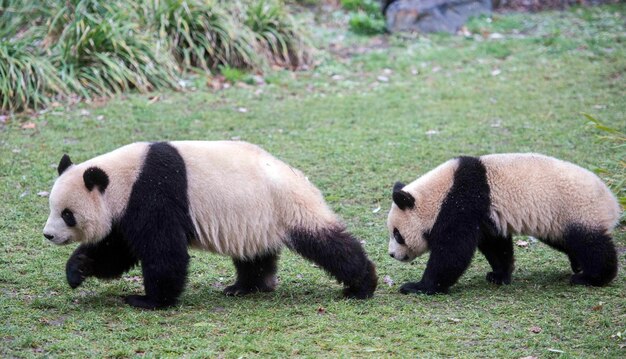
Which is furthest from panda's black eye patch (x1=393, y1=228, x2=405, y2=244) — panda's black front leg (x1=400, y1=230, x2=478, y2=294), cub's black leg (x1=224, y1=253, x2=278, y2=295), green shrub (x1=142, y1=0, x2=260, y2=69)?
green shrub (x1=142, y1=0, x2=260, y2=69)

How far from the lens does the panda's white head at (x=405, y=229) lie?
670 centimetres

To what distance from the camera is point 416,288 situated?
6594 millimetres

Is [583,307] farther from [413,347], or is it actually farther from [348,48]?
[348,48]

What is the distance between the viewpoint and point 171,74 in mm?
12719

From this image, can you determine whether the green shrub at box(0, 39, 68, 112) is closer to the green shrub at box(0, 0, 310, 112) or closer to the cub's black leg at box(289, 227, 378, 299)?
the green shrub at box(0, 0, 310, 112)

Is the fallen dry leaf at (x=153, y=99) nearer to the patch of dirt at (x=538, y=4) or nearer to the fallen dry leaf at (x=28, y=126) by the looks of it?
the fallen dry leaf at (x=28, y=126)

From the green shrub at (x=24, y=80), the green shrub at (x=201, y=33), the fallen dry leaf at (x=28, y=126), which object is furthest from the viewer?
the green shrub at (x=201, y=33)

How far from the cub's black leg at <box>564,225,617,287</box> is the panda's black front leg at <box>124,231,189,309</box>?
10.2 ft

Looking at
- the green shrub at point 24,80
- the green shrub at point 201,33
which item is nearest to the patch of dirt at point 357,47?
the green shrub at point 201,33

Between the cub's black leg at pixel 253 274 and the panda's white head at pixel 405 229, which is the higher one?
the panda's white head at pixel 405 229

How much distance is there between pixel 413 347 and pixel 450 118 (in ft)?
22.4

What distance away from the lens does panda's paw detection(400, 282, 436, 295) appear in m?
→ 6.52

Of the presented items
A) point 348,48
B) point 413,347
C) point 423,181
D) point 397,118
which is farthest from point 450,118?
point 413,347

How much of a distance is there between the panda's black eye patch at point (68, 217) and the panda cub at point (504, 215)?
261cm
